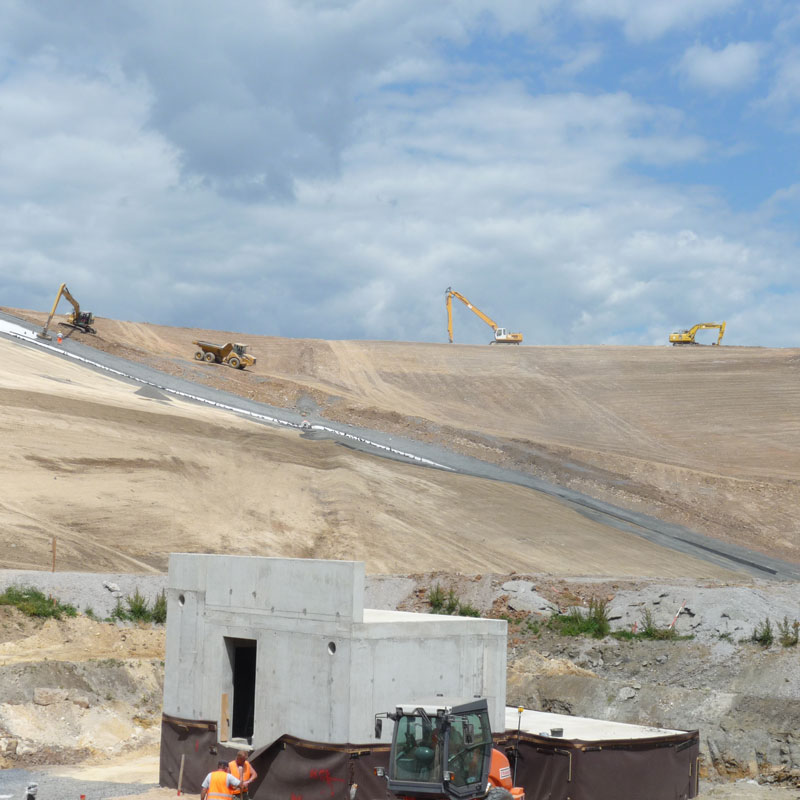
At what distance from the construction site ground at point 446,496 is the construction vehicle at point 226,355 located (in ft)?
3.32

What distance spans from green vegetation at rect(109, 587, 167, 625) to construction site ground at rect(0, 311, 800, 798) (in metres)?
1.33

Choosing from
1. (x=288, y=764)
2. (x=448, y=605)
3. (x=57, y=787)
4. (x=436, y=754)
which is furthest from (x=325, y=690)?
(x=448, y=605)

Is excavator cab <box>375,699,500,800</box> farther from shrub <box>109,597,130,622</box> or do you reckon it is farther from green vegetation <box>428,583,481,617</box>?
green vegetation <box>428,583,481,617</box>

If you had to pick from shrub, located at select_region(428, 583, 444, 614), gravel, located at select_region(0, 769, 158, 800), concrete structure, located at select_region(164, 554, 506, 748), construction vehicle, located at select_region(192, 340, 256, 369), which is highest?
construction vehicle, located at select_region(192, 340, 256, 369)

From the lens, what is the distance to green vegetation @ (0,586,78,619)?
76.9ft

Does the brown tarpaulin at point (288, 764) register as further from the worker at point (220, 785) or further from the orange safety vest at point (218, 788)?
the orange safety vest at point (218, 788)

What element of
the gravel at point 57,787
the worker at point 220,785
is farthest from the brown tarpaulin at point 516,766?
the worker at point 220,785

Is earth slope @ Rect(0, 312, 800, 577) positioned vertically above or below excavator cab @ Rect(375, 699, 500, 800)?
above

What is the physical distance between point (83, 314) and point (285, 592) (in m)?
43.1

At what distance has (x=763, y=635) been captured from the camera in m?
21.7

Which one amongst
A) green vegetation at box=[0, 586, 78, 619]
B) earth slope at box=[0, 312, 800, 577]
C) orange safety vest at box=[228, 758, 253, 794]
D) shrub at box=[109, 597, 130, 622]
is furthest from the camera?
earth slope at box=[0, 312, 800, 577]

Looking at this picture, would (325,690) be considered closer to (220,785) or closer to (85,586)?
(220,785)

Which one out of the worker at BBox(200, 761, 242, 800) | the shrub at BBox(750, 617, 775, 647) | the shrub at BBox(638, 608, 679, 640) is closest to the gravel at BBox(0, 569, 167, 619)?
the shrub at BBox(638, 608, 679, 640)

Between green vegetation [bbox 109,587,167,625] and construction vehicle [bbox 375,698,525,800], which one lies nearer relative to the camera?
construction vehicle [bbox 375,698,525,800]
